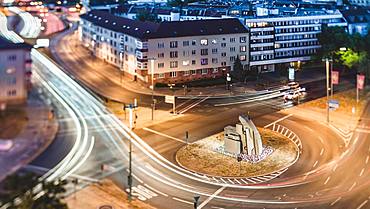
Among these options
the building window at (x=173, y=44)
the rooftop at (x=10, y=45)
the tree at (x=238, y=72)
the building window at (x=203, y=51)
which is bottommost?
the tree at (x=238, y=72)

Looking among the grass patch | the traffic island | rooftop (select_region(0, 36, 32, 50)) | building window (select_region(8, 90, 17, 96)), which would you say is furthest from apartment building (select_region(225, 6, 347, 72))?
building window (select_region(8, 90, 17, 96))

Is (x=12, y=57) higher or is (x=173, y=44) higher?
(x=12, y=57)

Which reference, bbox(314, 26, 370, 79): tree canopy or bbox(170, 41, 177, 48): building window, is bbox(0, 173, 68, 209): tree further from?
bbox(314, 26, 370, 79): tree canopy

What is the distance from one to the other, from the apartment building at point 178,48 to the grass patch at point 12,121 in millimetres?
26849

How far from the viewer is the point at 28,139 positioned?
862 cm

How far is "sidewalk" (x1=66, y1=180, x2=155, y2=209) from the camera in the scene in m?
15.4

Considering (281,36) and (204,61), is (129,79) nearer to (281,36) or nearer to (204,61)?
(204,61)

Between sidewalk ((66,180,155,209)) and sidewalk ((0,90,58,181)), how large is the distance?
6.14 m

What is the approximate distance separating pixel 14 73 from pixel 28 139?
6.08ft

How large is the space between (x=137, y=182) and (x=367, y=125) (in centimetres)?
1379

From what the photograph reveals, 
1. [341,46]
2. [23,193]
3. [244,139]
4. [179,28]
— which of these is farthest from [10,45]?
[341,46]

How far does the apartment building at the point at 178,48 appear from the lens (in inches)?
1390

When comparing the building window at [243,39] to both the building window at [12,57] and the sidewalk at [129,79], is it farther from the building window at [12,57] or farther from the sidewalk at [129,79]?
the building window at [12,57]

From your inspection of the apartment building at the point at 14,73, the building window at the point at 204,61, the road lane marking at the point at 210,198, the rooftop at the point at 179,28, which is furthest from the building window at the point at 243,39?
the apartment building at the point at 14,73
